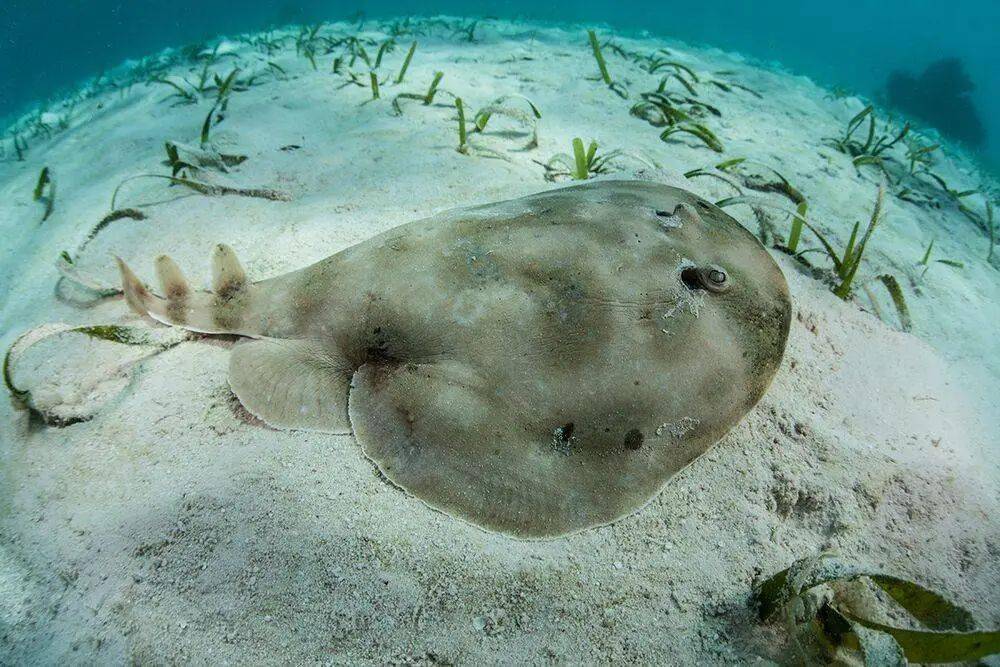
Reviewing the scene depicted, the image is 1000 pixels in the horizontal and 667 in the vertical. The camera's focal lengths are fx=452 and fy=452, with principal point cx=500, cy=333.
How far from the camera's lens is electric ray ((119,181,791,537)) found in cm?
177

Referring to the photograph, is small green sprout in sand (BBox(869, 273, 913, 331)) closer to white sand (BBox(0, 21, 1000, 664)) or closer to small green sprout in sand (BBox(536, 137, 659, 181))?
white sand (BBox(0, 21, 1000, 664))

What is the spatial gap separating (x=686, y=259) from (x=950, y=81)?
30.4m

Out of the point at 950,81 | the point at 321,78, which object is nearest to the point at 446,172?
the point at 321,78

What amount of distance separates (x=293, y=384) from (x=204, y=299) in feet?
3.05

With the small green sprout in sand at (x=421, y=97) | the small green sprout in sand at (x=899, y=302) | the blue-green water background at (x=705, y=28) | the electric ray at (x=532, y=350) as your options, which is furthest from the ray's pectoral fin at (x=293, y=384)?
the blue-green water background at (x=705, y=28)

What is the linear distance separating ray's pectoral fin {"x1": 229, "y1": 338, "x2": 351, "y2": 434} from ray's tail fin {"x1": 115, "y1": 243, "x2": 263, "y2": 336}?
0.27 meters

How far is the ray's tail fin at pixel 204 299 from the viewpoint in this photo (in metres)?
2.62

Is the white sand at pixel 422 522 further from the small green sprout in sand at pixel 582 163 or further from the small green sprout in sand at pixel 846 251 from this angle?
the small green sprout in sand at pixel 582 163

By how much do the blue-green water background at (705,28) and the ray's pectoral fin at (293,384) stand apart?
107ft

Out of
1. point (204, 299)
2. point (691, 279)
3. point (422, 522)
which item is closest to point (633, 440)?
point (691, 279)

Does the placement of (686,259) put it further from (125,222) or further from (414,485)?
(125,222)

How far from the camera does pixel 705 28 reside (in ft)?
133

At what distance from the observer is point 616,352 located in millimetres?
1880

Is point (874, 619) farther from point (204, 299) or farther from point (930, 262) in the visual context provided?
point (930, 262)
